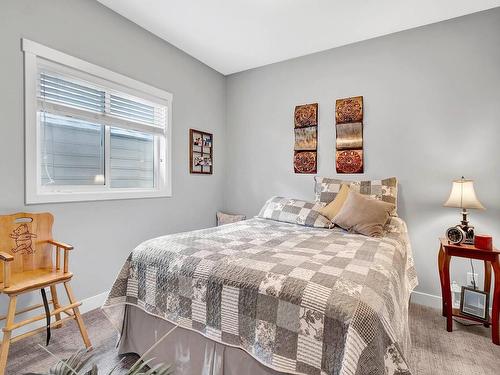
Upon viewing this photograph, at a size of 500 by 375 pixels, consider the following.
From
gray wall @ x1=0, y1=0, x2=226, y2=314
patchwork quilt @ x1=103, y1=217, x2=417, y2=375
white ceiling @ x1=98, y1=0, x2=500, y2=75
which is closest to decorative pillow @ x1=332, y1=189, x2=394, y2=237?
patchwork quilt @ x1=103, y1=217, x2=417, y2=375

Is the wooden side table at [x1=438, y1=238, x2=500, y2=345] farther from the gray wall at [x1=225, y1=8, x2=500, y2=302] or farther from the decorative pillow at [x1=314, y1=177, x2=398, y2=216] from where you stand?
the decorative pillow at [x1=314, y1=177, x2=398, y2=216]

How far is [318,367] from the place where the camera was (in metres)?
1.02

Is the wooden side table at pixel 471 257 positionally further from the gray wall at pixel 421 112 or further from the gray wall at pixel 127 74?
the gray wall at pixel 127 74

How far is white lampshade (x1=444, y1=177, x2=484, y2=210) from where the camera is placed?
2076 millimetres

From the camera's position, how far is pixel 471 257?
1.98 metres

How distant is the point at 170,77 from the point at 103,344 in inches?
103

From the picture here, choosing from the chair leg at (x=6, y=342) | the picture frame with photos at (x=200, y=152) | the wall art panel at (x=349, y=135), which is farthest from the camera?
the picture frame with photos at (x=200, y=152)

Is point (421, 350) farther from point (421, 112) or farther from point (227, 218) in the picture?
point (227, 218)

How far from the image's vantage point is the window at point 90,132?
77.1 inches

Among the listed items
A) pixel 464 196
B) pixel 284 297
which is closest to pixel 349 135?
pixel 464 196

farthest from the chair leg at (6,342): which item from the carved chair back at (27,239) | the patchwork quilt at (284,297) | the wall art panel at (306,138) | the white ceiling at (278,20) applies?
the wall art panel at (306,138)

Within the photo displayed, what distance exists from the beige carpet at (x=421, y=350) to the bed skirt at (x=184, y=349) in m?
0.17

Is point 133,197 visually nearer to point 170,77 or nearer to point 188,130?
point 188,130

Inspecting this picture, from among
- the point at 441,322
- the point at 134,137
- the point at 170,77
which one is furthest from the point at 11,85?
the point at 441,322
